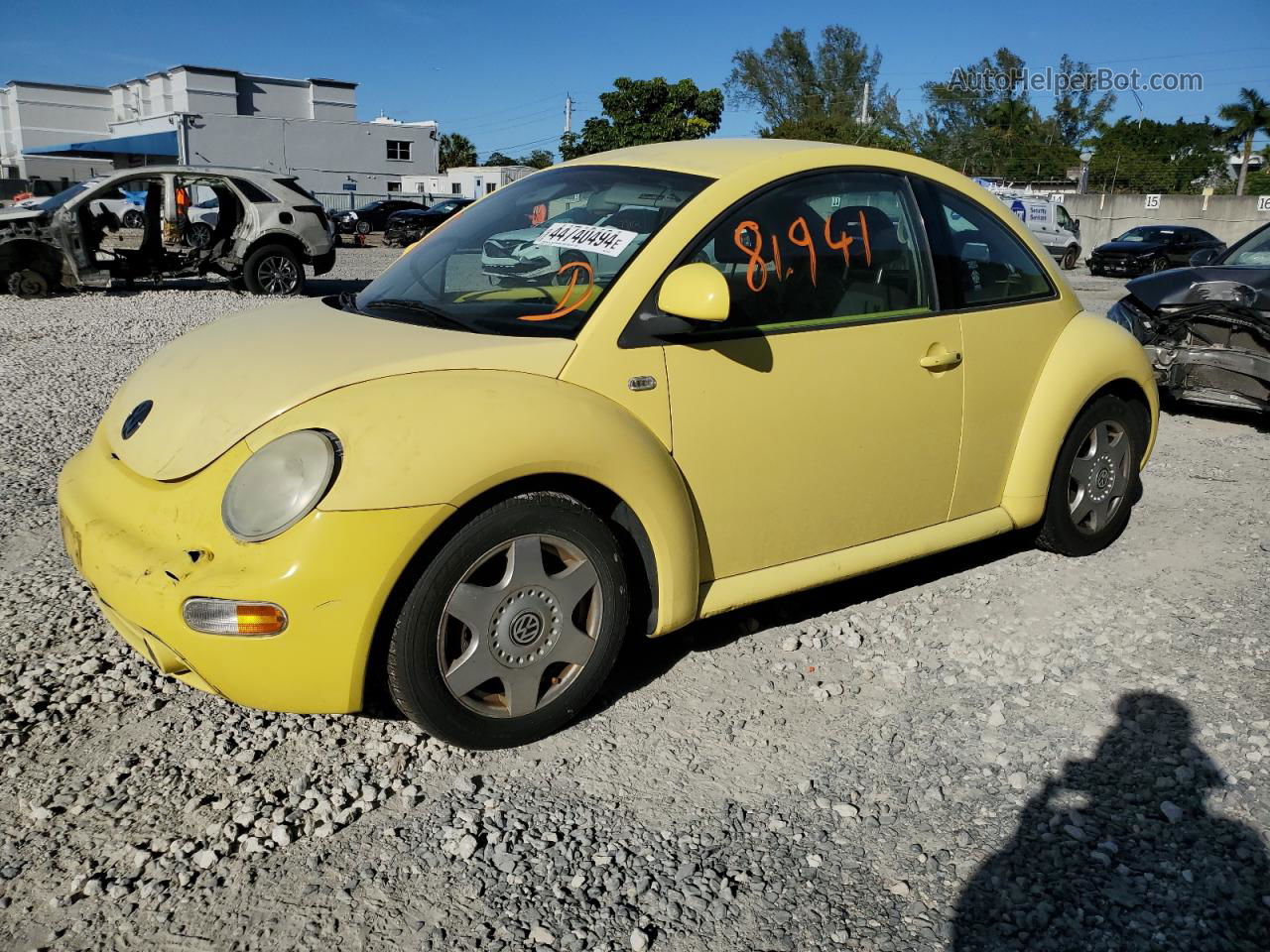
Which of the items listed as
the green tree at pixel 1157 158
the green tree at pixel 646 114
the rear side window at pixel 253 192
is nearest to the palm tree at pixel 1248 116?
the green tree at pixel 1157 158

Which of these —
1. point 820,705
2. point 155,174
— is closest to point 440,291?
point 820,705

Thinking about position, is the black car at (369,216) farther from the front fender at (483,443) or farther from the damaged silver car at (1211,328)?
the front fender at (483,443)

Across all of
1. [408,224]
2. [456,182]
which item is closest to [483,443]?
[408,224]

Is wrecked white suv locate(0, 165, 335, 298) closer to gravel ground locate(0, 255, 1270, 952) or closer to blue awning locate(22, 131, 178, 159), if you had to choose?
gravel ground locate(0, 255, 1270, 952)

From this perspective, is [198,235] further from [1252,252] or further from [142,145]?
[142,145]

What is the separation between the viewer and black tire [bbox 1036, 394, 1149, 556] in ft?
14.1

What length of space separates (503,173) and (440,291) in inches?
1872

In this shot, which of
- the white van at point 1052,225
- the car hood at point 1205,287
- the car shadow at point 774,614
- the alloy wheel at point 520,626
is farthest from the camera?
the white van at point 1052,225

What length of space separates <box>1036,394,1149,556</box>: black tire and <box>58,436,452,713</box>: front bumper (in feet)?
9.39

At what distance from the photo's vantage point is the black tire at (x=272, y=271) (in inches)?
537

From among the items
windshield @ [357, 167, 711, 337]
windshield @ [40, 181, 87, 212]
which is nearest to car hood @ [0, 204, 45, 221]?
windshield @ [40, 181, 87, 212]

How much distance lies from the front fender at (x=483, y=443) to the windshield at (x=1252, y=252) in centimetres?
657

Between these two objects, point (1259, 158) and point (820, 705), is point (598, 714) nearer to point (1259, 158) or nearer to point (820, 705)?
point (820, 705)

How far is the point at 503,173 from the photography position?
48.7 meters
